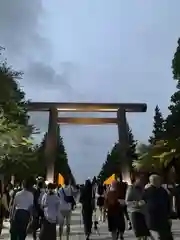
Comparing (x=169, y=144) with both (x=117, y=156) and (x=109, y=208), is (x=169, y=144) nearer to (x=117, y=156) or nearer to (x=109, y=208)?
(x=109, y=208)

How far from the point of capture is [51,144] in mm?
68438

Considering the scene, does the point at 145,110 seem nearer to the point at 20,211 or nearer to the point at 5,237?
the point at 5,237

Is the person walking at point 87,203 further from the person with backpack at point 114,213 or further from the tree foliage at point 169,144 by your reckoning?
the tree foliage at point 169,144

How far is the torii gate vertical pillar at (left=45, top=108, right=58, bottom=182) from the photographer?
6588 cm

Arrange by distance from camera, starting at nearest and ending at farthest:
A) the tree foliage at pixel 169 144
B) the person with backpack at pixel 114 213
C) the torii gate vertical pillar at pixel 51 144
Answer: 1. the person with backpack at pixel 114 213
2. the tree foliage at pixel 169 144
3. the torii gate vertical pillar at pixel 51 144

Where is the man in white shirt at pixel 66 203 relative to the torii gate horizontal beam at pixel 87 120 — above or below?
below

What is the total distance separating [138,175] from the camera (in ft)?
45.1

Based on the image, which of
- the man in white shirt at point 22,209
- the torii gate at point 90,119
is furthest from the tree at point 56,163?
the man in white shirt at point 22,209

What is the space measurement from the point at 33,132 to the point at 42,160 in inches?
1056

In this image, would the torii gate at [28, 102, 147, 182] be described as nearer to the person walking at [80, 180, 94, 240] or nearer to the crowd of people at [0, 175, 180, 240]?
the person walking at [80, 180, 94, 240]

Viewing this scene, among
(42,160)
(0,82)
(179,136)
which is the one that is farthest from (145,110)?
(0,82)

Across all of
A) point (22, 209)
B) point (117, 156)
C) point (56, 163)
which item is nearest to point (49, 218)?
point (22, 209)

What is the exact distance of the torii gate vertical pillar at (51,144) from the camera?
2594 inches

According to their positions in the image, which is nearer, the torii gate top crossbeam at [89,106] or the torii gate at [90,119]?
the torii gate top crossbeam at [89,106]
